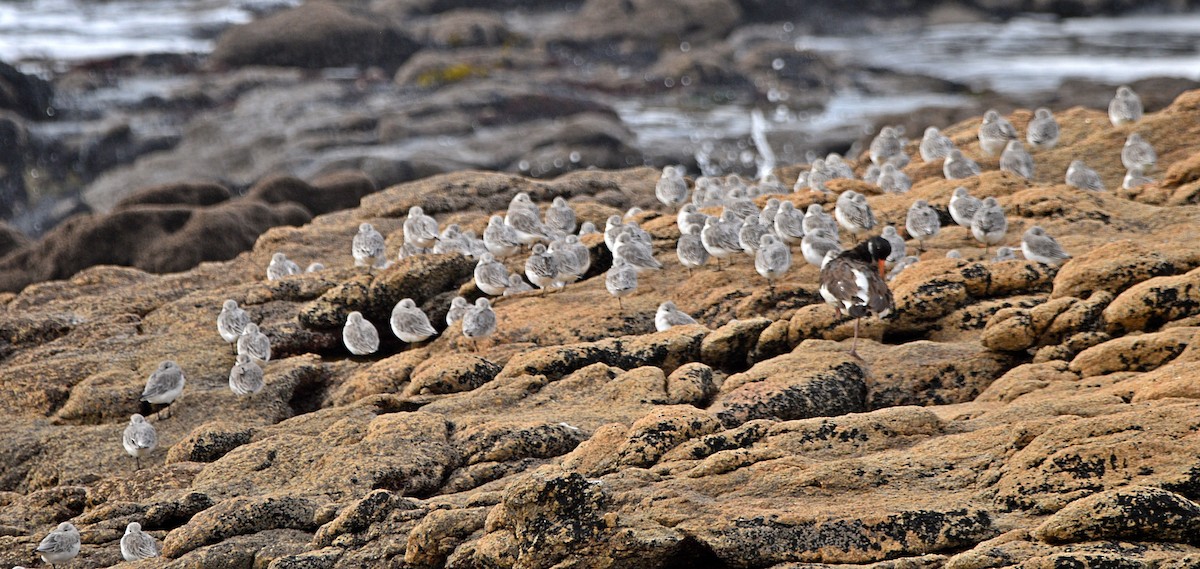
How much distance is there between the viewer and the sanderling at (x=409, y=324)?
1551cm

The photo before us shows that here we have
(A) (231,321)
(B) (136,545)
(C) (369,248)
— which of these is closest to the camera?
(B) (136,545)

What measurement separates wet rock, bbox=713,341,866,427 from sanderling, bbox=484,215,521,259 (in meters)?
5.89

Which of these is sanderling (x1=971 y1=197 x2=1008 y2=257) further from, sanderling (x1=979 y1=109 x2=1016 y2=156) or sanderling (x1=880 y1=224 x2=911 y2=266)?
sanderling (x1=979 y1=109 x2=1016 y2=156)

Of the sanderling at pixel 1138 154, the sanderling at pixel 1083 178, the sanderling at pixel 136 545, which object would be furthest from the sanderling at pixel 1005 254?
the sanderling at pixel 136 545

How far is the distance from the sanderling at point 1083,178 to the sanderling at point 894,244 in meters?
5.31

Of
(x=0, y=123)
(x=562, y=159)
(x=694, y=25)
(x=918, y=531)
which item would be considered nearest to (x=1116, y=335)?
(x=918, y=531)

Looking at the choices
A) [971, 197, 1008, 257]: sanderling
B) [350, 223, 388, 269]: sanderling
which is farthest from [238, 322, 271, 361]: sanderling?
[971, 197, 1008, 257]: sanderling

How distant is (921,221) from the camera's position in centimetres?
1666

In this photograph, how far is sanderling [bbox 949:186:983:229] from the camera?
55.9 ft

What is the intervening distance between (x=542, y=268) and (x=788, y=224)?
138 inches

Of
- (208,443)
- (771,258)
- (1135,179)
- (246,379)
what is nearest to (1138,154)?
(1135,179)

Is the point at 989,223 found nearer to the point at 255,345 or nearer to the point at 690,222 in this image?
the point at 690,222

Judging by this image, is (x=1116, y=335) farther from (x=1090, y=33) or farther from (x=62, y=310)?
(x=1090, y=33)

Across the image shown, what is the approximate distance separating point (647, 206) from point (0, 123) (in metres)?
34.1
